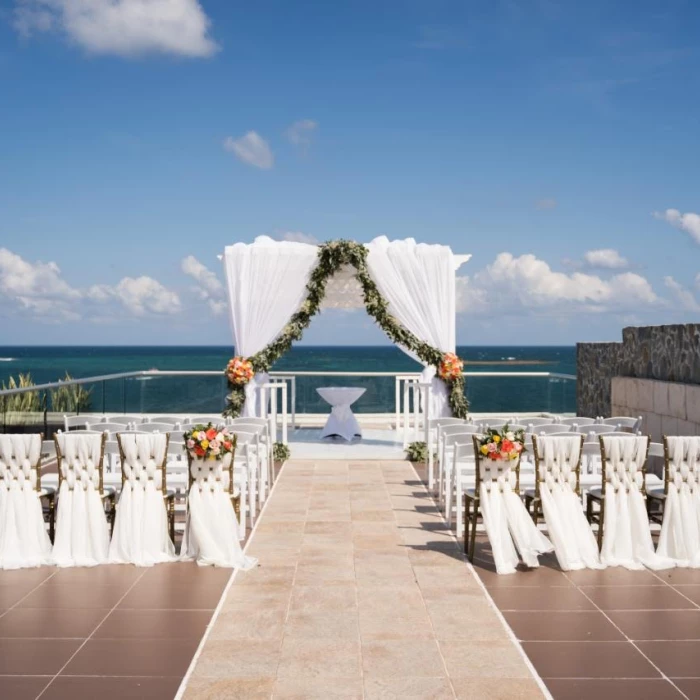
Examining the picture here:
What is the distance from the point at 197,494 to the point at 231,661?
1.93 m

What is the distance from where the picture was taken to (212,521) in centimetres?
558

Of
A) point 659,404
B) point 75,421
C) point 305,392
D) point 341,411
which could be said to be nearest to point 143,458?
point 75,421

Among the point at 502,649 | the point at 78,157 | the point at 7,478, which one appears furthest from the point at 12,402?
the point at 78,157

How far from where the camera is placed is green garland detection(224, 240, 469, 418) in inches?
421

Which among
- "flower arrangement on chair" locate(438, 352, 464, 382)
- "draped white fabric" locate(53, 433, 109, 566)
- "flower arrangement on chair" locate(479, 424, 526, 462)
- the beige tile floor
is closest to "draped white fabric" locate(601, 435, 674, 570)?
"flower arrangement on chair" locate(479, 424, 526, 462)

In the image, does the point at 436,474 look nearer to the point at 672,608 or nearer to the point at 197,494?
the point at 197,494

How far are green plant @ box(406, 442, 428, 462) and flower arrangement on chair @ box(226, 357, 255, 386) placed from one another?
228cm

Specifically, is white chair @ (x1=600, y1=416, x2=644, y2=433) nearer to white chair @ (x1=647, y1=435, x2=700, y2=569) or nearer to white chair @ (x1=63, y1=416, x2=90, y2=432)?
white chair @ (x1=647, y1=435, x2=700, y2=569)

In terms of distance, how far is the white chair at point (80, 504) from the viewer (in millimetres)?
5527

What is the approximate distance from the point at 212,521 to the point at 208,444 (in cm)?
52

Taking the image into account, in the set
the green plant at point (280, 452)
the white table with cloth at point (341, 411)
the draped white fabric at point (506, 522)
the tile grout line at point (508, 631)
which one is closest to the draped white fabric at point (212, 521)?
the tile grout line at point (508, 631)

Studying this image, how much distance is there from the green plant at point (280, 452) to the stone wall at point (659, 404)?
14.3 ft

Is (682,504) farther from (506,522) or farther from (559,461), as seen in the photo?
(506,522)

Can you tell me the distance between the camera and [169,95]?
1527 centimetres
